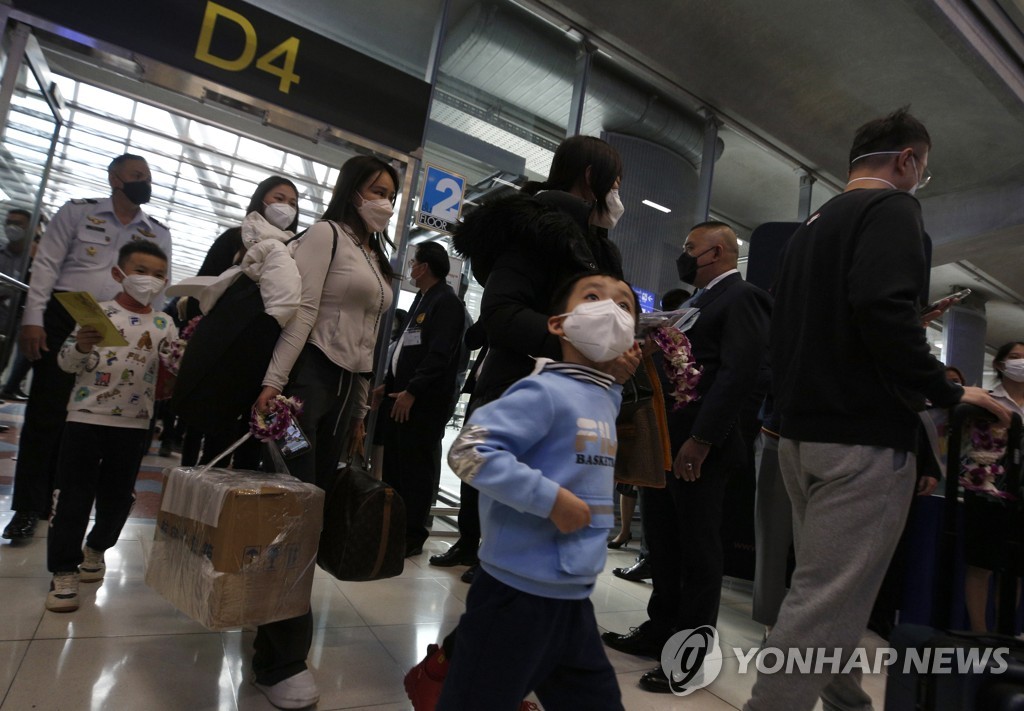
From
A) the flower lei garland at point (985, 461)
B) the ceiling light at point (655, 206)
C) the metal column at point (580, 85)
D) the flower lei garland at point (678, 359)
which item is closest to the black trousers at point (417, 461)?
the flower lei garland at point (678, 359)

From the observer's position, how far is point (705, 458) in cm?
204

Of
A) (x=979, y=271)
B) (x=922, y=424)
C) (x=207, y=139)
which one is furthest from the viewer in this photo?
(x=979, y=271)

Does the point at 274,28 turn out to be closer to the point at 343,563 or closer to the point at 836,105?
the point at 343,563

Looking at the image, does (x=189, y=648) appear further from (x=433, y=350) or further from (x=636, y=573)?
(x=636, y=573)

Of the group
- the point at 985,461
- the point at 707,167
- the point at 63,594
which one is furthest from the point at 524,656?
the point at 707,167

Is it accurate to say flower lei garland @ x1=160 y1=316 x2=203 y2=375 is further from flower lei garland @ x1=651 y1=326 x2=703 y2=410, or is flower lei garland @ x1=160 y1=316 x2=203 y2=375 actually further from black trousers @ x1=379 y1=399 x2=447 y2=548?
flower lei garland @ x1=651 y1=326 x2=703 y2=410

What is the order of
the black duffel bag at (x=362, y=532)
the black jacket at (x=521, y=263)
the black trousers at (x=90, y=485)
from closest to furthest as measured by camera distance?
the black jacket at (x=521, y=263), the black duffel bag at (x=362, y=532), the black trousers at (x=90, y=485)

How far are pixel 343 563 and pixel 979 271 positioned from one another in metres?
10.7

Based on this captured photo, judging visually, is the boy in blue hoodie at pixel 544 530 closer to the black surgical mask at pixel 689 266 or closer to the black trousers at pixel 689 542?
the black trousers at pixel 689 542

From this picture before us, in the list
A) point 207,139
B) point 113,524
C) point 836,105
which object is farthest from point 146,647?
point 836,105

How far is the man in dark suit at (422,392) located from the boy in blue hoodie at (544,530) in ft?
6.58

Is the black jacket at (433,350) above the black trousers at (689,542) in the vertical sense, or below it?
above

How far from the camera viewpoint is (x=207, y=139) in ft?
17.7

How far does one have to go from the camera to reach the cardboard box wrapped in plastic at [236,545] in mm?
1323
